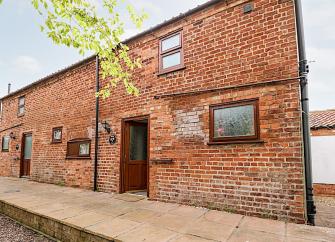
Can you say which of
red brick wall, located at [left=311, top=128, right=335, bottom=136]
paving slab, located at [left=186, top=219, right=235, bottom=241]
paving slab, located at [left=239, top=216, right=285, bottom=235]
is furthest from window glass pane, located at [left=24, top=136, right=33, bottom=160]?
red brick wall, located at [left=311, top=128, right=335, bottom=136]

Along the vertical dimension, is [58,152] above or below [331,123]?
below

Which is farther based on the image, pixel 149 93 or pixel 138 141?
pixel 138 141

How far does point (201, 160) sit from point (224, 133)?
796mm

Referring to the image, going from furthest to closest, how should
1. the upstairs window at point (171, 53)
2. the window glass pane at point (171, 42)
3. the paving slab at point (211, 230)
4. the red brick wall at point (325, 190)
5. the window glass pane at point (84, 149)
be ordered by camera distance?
the red brick wall at point (325, 190) < the window glass pane at point (84, 149) < the window glass pane at point (171, 42) < the upstairs window at point (171, 53) < the paving slab at point (211, 230)

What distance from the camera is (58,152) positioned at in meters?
8.88

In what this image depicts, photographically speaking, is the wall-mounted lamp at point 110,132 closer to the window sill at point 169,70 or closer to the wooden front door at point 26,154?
the window sill at point 169,70

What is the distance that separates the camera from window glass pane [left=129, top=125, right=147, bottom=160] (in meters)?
7.03

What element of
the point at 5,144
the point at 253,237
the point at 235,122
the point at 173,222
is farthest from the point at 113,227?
the point at 5,144

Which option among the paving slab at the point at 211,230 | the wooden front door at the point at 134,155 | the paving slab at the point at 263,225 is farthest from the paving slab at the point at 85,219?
the paving slab at the point at 263,225

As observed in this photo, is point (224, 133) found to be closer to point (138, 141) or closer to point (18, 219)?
point (138, 141)

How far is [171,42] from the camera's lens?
6121 millimetres

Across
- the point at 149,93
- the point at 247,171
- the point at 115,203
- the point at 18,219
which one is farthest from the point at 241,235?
the point at 18,219

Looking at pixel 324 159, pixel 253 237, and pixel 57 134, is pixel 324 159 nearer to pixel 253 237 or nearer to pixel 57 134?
pixel 253 237

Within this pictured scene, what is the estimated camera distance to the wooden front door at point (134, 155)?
267 inches
